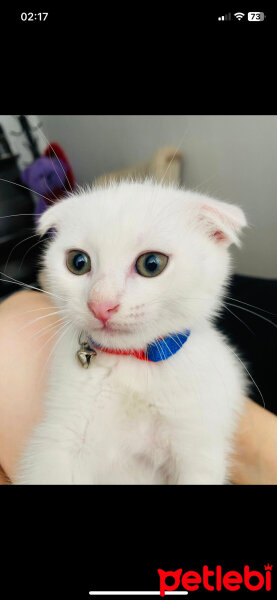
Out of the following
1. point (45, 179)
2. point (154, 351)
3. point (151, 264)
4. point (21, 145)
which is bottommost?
point (154, 351)

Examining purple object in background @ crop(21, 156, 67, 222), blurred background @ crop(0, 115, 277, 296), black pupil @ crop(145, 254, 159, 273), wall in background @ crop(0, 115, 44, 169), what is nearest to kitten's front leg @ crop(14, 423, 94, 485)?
black pupil @ crop(145, 254, 159, 273)

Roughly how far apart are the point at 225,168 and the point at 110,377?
64 centimetres

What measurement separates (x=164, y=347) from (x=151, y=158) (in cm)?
54

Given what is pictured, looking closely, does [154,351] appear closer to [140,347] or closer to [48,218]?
[140,347]

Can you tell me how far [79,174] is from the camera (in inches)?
38.9

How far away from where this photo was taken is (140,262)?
45 centimetres

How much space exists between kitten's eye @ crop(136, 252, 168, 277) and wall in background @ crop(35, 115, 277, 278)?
0.41 metres

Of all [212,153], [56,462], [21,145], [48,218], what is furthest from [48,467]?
[21,145]

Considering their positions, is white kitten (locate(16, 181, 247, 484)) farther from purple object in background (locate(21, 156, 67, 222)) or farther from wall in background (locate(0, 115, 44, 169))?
wall in background (locate(0, 115, 44, 169))

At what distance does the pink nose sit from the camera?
41cm
